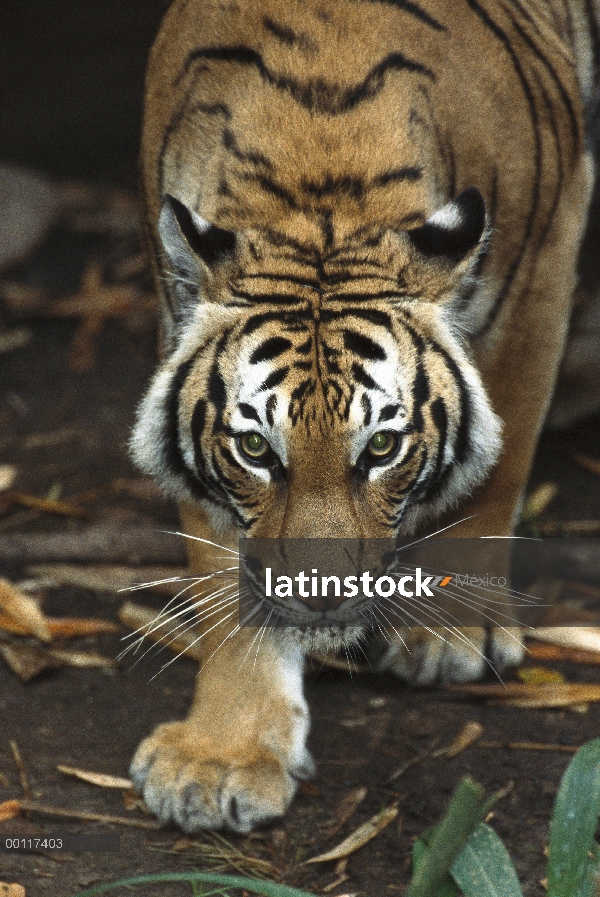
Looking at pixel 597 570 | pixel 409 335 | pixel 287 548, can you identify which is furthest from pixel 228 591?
pixel 597 570

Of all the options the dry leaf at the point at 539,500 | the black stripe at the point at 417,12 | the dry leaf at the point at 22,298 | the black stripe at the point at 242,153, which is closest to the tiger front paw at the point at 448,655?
the dry leaf at the point at 539,500

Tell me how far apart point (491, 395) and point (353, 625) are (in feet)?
2.78

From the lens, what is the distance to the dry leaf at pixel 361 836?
2.06m

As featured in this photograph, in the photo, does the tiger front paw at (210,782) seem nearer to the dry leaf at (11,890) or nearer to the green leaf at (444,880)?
the dry leaf at (11,890)

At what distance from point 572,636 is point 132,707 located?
108 cm

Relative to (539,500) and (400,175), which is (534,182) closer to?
(400,175)

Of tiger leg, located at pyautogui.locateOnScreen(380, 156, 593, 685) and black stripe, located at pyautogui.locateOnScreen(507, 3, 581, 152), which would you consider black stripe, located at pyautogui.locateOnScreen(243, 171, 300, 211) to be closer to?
tiger leg, located at pyautogui.locateOnScreen(380, 156, 593, 685)

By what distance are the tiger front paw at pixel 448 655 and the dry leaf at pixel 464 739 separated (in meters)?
0.17

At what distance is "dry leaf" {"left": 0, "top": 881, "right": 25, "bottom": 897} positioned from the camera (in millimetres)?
1880

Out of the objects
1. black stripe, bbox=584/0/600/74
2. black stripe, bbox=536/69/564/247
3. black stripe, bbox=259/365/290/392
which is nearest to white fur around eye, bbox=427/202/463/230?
black stripe, bbox=259/365/290/392

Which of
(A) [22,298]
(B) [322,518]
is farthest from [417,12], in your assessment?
(A) [22,298]

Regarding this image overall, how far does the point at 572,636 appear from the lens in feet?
8.96

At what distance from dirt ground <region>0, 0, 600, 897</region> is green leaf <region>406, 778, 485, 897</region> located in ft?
2.38

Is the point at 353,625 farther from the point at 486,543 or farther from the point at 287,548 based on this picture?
the point at 486,543
